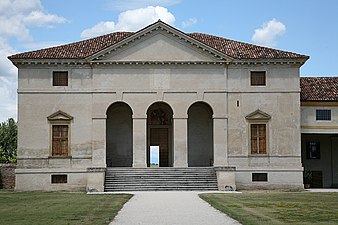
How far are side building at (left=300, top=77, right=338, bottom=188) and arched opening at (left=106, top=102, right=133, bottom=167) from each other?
12.3 metres

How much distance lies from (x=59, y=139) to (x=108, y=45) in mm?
6998

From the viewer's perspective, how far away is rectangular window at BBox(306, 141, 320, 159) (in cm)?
4566

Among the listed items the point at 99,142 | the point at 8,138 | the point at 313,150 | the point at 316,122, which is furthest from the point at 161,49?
the point at 8,138

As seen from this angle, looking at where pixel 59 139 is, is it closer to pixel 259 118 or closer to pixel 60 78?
pixel 60 78

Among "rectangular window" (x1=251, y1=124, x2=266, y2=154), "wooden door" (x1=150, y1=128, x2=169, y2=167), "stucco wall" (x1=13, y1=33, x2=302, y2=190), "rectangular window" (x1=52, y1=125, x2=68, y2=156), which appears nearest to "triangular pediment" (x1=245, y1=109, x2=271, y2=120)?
"stucco wall" (x1=13, y1=33, x2=302, y2=190)

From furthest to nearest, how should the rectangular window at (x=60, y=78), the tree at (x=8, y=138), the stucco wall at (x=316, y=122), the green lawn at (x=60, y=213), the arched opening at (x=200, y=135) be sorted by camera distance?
the tree at (x=8, y=138) < the arched opening at (x=200, y=135) < the stucco wall at (x=316, y=122) < the rectangular window at (x=60, y=78) < the green lawn at (x=60, y=213)

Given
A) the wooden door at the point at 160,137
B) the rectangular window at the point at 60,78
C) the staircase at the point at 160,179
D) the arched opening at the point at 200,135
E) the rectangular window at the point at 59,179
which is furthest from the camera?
the wooden door at the point at 160,137

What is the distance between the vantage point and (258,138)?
4041 cm

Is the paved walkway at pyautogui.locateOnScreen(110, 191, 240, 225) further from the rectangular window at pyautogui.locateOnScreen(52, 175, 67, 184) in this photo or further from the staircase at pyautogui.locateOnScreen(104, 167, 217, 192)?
the rectangular window at pyautogui.locateOnScreen(52, 175, 67, 184)

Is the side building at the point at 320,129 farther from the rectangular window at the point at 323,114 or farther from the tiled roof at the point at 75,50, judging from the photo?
the tiled roof at the point at 75,50

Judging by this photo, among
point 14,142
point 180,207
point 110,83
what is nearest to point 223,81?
point 110,83

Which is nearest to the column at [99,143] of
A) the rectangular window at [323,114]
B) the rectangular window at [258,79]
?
the rectangular window at [258,79]

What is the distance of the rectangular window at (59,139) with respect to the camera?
39.8 metres

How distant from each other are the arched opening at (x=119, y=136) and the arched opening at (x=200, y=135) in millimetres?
4363
